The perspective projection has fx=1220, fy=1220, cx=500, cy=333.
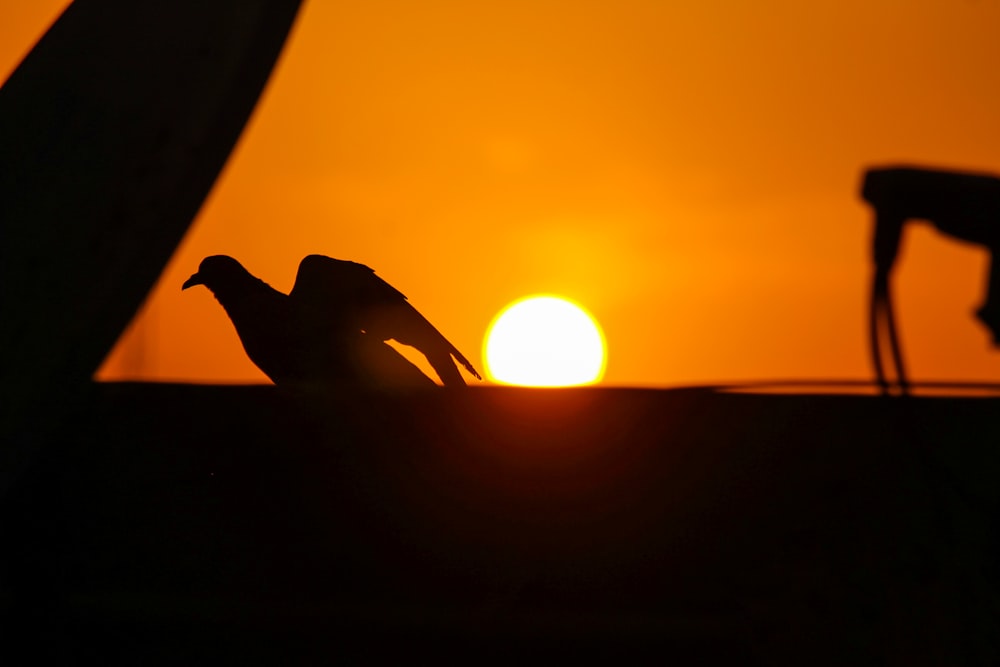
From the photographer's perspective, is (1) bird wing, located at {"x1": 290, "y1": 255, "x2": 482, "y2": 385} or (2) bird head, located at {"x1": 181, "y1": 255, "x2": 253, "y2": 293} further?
(2) bird head, located at {"x1": 181, "y1": 255, "x2": 253, "y2": 293}

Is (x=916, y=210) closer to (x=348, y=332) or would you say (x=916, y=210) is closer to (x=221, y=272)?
(x=348, y=332)

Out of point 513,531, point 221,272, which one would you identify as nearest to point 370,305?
point 221,272

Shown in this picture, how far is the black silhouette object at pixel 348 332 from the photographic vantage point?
759 cm

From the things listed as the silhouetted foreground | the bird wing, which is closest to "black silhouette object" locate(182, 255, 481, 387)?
the bird wing

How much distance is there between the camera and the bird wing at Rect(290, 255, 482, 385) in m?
7.66

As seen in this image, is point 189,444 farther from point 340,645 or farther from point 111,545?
point 340,645

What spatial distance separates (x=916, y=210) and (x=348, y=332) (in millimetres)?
5708

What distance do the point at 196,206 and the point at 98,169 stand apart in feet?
1.17

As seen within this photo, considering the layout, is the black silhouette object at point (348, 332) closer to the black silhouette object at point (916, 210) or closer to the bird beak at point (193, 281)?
the bird beak at point (193, 281)

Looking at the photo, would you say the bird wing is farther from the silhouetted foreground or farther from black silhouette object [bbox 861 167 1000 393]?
black silhouette object [bbox 861 167 1000 393]

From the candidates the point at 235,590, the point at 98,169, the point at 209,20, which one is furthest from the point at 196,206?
the point at 235,590

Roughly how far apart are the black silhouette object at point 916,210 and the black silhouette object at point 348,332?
17.2 feet

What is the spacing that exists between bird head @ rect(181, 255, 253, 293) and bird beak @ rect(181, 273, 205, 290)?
0.05 metres

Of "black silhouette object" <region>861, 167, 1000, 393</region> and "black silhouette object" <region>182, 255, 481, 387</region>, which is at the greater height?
"black silhouette object" <region>861, 167, 1000, 393</region>
